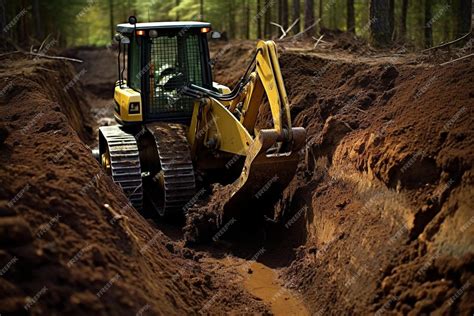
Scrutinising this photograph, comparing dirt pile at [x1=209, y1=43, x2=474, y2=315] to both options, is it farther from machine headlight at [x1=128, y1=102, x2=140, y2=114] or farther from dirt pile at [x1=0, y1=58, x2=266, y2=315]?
machine headlight at [x1=128, y1=102, x2=140, y2=114]

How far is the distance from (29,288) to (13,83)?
7766mm

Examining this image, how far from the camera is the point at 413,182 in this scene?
676cm

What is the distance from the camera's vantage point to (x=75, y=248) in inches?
218

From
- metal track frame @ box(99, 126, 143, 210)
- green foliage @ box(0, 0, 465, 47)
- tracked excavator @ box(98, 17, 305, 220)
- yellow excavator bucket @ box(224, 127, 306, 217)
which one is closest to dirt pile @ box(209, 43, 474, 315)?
yellow excavator bucket @ box(224, 127, 306, 217)

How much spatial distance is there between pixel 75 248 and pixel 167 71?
573 centimetres

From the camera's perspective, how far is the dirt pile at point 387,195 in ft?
19.1

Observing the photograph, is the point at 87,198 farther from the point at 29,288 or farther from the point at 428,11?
the point at 428,11

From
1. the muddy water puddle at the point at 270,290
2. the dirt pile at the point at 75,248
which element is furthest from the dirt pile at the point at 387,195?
the dirt pile at the point at 75,248

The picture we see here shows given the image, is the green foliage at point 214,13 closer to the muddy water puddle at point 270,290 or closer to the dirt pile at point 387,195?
the dirt pile at point 387,195

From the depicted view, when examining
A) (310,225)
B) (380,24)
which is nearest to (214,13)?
(380,24)

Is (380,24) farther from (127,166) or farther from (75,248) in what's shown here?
(75,248)

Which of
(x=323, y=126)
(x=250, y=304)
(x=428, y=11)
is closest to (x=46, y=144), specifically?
(x=250, y=304)

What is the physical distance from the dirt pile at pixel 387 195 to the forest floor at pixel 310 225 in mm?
18

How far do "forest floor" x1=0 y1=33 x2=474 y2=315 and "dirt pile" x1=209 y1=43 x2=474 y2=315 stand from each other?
2 centimetres
